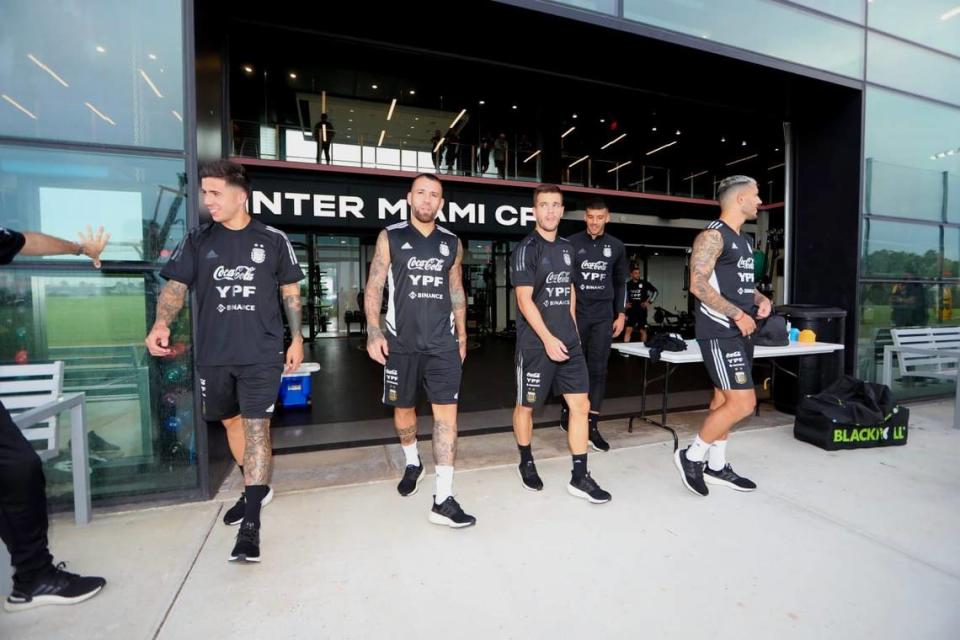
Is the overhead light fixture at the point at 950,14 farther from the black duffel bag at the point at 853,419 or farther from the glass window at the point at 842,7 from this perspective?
the black duffel bag at the point at 853,419

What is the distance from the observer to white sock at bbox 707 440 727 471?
2.89 metres

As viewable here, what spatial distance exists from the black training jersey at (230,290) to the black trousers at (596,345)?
90.3 inches

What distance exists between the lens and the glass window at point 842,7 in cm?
430

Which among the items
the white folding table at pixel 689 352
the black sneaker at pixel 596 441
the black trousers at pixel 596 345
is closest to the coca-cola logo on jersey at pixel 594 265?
the black trousers at pixel 596 345

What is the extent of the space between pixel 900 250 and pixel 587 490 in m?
4.71

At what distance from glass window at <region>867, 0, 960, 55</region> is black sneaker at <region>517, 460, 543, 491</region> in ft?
17.6

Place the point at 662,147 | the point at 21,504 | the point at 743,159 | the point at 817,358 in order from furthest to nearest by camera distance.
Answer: the point at 743,159
the point at 662,147
the point at 817,358
the point at 21,504

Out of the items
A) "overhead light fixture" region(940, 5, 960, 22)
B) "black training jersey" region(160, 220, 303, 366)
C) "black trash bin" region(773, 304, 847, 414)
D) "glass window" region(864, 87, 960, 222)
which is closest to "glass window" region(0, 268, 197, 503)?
"black training jersey" region(160, 220, 303, 366)

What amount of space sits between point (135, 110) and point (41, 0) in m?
0.65

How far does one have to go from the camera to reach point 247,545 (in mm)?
2037

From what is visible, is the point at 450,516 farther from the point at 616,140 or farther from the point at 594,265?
the point at 616,140

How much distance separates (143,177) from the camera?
2619mm

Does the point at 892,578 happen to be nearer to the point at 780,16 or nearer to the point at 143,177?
the point at 143,177

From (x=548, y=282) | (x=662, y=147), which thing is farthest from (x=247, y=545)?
(x=662, y=147)
